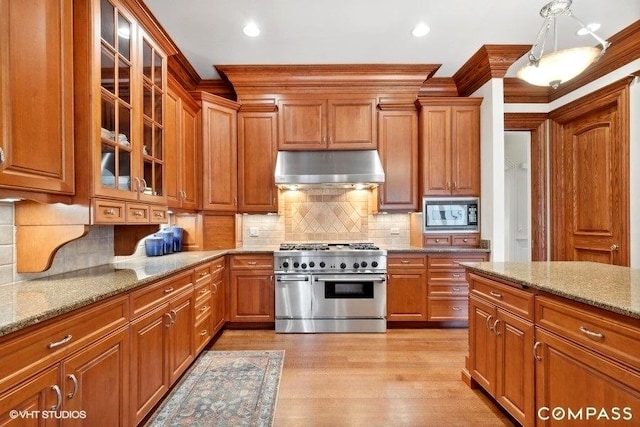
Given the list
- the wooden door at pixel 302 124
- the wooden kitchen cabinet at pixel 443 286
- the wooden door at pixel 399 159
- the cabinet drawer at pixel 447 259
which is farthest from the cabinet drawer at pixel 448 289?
the wooden door at pixel 302 124

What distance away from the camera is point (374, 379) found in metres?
2.41

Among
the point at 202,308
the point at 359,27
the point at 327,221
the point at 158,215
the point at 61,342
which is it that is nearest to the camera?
the point at 61,342

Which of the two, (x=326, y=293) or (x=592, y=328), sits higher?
(x=592, y=328)

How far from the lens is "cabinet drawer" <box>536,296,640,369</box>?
1126 millimetres

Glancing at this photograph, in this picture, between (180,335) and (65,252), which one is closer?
(65,252)

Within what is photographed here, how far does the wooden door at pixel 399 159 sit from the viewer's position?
147 inches

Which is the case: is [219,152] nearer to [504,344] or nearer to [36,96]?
[36,96]

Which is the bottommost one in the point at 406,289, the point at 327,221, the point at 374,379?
the point at 374,379

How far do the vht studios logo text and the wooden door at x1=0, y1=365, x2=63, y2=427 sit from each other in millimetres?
2051

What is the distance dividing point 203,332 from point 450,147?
3.20 m

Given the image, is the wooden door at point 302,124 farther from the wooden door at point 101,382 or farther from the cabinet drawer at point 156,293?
the wooden door at point 101,382

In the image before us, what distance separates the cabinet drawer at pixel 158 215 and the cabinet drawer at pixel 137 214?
0.06m

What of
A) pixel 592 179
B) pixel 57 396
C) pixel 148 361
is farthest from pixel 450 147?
pixel 57 396

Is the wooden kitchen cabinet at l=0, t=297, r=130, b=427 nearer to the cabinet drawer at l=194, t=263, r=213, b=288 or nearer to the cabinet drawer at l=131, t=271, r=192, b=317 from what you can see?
the cabinet drawer at l=131, t=271, r=192, b=317
